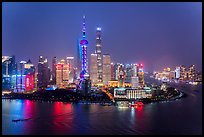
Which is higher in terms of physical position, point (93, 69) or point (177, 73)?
point (93, 69)

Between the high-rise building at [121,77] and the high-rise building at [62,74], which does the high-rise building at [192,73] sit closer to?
the high-rise building at [121,77]

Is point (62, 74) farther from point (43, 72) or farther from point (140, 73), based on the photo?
point (140, 73)

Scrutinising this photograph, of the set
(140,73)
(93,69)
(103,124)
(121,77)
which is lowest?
(103,124)

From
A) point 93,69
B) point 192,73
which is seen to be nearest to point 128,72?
point 93,69

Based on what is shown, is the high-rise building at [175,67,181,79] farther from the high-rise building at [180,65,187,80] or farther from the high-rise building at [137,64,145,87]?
the high-rise building at [137,64,145,87]

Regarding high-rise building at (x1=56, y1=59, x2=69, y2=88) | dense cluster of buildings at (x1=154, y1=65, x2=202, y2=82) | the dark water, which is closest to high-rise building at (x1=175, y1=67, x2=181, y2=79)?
dense cluster of buildings at (x1=154, y1=65, x2=202, y2=82)

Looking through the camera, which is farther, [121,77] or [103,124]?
[121,77]
